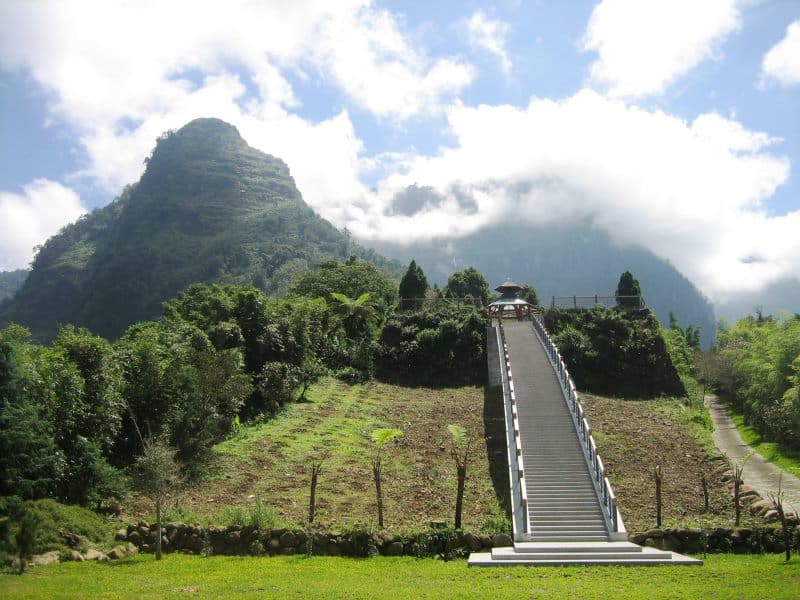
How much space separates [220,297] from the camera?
32438mm

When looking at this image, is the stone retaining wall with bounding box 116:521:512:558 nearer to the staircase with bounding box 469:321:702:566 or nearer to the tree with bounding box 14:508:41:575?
the staircase with bounding box 469:321:702:566

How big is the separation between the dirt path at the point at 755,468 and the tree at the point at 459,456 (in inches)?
387

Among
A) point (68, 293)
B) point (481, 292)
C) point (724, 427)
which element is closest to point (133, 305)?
point (68, 293)

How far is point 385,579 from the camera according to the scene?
1387 centimetres

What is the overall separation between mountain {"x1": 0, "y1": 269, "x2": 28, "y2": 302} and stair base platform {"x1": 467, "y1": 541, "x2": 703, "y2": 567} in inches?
6787

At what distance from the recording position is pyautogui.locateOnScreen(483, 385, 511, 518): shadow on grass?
69.9 feet

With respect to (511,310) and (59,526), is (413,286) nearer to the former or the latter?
(511,310)

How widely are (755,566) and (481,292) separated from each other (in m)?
58.9

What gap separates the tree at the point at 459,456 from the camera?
56.7 ft

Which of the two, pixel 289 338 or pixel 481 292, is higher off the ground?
pixel 481 292

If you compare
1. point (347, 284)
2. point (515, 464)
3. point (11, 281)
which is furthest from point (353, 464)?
point (11, 281)

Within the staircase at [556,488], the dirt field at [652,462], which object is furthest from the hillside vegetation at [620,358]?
the staircase at [556,488]

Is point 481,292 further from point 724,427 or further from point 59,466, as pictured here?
point 59,466

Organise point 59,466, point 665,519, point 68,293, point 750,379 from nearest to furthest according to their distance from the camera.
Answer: point 59,466 < point 665,519 < point 750,379 < point 68,293
